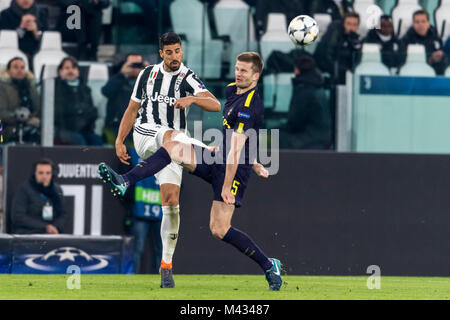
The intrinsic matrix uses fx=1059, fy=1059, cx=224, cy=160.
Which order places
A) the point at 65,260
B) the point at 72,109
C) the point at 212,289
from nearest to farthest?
1. the point at 212,289
2. the point at 65,260
3. the point at 72,109

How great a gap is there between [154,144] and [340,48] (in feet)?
16.4

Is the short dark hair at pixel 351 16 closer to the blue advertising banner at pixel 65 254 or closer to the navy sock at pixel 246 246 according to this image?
the blue advertising banner at pixel 65 254

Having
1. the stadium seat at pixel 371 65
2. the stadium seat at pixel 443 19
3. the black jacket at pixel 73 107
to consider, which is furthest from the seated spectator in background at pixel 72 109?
the stadium seat at pixel 443 19

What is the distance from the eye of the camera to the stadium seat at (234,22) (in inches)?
553

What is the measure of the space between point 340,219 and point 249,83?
179 inches

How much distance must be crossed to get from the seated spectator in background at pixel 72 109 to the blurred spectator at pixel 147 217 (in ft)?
2.23

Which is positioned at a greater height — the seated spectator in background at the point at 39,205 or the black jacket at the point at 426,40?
the black jacket at the point at 426,40

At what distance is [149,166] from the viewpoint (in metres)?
9.42

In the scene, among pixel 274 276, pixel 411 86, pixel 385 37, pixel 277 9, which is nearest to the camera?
pixel 274 276

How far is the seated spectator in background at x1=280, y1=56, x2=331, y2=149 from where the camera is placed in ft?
43.7

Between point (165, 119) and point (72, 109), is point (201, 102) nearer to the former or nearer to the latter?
point (165, 119)

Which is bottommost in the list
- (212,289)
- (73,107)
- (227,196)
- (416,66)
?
(212,289)

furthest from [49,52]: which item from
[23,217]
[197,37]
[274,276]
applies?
[274,276]
